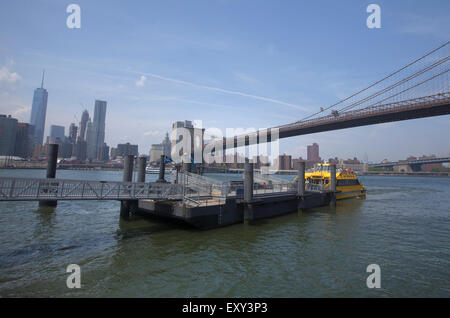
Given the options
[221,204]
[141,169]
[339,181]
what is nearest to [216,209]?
[221,204]

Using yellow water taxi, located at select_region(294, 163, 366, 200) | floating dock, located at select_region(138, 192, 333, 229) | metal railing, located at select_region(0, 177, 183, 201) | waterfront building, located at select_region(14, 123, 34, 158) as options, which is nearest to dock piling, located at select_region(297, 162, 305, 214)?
floating dock, located at select_region(138, 192, 333, 229)

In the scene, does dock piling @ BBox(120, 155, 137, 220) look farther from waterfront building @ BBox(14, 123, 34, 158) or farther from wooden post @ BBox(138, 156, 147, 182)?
waterfront building @ BBox(14, 123, 34, 158)

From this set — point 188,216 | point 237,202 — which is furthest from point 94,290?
point 237,202

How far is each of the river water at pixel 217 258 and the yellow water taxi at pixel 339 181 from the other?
45.1ft

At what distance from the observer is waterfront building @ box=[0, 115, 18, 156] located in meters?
141

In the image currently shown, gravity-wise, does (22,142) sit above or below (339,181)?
above

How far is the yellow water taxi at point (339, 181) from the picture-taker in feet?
103

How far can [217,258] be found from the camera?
10641 mm

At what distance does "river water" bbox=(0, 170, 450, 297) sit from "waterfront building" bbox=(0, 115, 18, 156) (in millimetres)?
170044

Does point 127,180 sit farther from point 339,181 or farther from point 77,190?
point 339,181

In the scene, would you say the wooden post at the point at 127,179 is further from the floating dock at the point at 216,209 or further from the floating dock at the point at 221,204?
the floating dock at the point at 216,209

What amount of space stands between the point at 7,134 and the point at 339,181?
186 m
